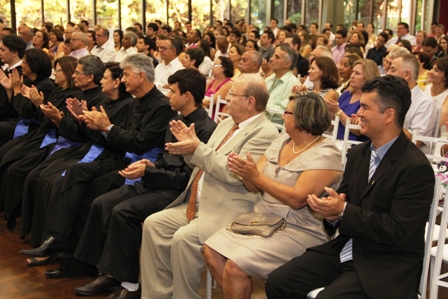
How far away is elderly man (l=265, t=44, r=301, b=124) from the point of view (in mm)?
5625

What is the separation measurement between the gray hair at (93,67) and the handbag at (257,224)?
215 centimetres

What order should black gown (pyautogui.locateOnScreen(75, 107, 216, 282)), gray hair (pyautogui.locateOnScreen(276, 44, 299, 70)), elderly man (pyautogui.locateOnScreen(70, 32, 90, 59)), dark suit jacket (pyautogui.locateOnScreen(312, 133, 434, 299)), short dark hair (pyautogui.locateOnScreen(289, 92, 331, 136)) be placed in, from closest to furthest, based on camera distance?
dark suit jacket (pyautogui.locateOnScreen(312, 133, 434, 299)) → short dark hair (pyautogui.locateOnScreen(289, 92, 331, 136)) → black gown (pyautogui.locateOnScreen(75, 107, 216, 282)) → gray hair (pyautogui.locateOnScreen(276, 44, 299, 70)) → elderly man (pyautogui.locateOnScreen(70, 32, 90, 59))

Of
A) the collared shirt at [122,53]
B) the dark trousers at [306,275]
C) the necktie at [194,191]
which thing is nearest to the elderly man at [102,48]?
the collared shirt at [122,53]

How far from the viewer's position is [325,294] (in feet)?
8.23

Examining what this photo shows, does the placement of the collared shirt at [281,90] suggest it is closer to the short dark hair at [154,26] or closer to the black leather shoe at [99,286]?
the black leather shoe at [99,286]

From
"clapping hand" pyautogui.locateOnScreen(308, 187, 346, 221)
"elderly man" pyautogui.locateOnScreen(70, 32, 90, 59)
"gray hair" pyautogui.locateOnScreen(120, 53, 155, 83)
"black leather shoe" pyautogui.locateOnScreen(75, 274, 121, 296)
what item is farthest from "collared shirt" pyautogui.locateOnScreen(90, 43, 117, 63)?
"clapping hand" pyautogui.locateOnScreen(308, 187, 346, 221)

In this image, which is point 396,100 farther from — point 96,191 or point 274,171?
point 96,191

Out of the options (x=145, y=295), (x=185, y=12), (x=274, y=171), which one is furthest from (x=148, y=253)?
(x=185, y=12)

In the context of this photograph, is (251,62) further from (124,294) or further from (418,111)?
(124,294)

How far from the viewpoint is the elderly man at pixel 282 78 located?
5.62m

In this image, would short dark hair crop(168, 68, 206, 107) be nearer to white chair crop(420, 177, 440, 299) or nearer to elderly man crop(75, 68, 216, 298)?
elderly man crop(75, 68, 216, 298)

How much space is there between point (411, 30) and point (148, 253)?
58.6 ft

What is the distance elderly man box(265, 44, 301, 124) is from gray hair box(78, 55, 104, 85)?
1.57 meters

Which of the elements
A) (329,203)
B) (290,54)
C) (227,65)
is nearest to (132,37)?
(227,65)
